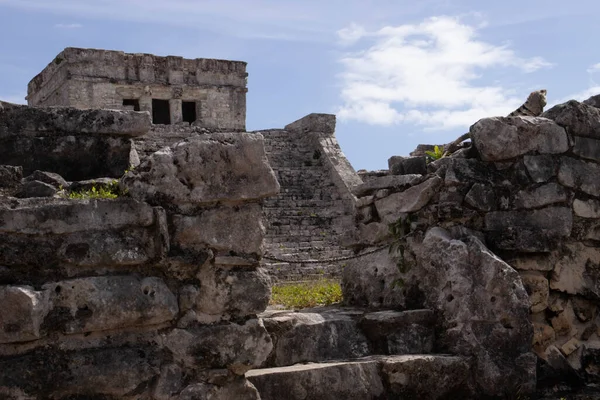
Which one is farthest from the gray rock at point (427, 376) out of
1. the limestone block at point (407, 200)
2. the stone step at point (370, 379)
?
the limestone block at point (407, 200)

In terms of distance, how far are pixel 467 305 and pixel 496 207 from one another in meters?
0.89

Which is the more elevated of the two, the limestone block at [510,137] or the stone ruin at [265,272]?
the limestone block at [510,137]

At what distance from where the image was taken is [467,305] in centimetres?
542

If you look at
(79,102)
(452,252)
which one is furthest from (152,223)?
(79,102)

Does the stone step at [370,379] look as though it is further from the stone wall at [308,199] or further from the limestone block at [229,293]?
the stone wall at [308,199]

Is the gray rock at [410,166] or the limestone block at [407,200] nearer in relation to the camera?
the limestone block at [407,200]

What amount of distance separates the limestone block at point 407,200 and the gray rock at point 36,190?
283 cm

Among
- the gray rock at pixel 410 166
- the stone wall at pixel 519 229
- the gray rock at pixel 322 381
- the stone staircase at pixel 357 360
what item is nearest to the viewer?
the gray rock at pixel 322 381

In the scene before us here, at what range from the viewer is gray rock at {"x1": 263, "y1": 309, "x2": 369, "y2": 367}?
5.11m

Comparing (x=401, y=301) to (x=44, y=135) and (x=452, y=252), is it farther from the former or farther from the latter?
(x=44, y=135)

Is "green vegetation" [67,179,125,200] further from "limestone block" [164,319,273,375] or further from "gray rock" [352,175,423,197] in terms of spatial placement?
"gray rock" [352,175,423,197]

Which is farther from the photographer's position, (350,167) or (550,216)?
(350,167)

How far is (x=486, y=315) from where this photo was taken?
5363mm

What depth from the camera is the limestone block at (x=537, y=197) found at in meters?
5.96
